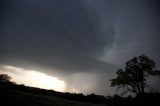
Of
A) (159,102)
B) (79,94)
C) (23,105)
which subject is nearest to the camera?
(23,105)

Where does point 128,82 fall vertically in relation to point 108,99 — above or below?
above

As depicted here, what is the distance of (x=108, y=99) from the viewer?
131 feet

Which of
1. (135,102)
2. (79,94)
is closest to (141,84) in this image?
(135,102)

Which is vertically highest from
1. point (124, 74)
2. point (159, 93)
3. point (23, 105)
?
point (124, 74)

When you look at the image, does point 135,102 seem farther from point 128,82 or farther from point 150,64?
point 150,64

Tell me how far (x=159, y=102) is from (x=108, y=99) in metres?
10.4

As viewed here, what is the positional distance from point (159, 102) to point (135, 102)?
16.0ft

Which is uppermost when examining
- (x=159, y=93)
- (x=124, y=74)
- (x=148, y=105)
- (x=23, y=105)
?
(x=124, y=74)

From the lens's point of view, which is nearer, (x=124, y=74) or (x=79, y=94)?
(x=124, y=74)

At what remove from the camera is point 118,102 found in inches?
1485

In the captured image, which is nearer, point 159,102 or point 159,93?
point 159,102

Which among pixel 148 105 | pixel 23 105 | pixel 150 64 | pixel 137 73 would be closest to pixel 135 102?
pixel 148 105

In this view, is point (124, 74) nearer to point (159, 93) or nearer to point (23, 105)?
point (159, 93)

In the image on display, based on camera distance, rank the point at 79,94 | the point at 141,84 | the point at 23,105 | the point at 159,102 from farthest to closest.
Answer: the point at 79,94 < the point at 141,84 < the point at 159,102 < the point at 23,105
